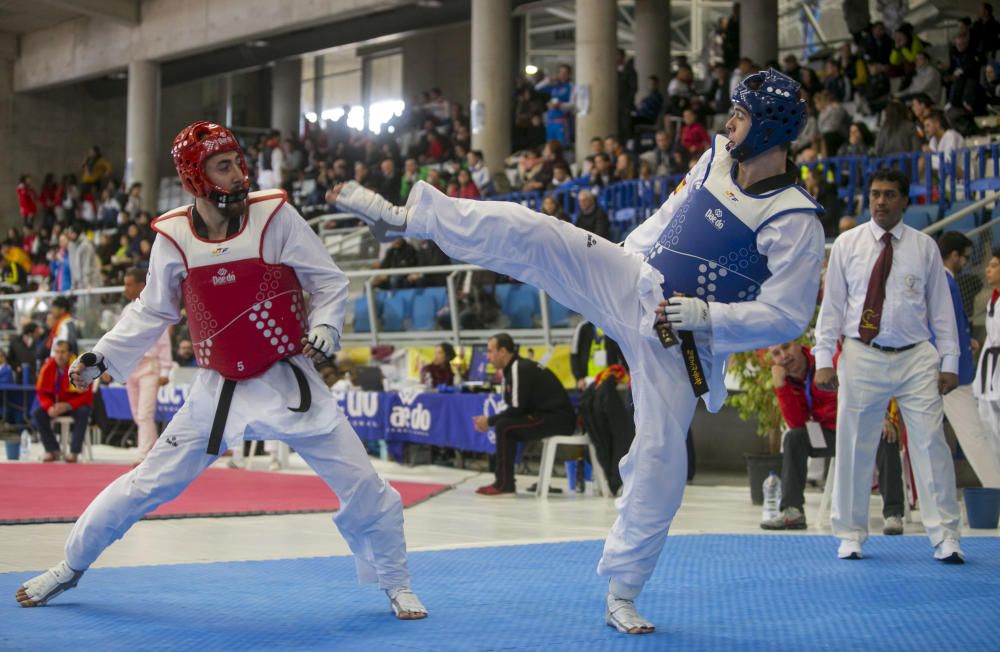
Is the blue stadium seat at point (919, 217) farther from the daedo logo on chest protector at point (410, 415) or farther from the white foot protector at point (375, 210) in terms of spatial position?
the white foot protector at point (375, 210)

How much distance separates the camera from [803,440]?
7.48 metres

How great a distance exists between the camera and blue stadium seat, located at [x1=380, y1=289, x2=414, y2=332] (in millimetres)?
13883

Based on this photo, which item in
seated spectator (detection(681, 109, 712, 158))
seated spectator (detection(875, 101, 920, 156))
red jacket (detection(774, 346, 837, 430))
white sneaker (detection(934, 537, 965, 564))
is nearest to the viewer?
white sneaker (detection(934, 537, 965, 564))

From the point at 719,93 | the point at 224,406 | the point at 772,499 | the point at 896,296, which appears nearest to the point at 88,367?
the point at 224,406

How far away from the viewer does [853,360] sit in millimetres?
5832

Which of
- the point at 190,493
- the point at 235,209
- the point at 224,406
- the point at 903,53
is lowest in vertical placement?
the point at 190,493

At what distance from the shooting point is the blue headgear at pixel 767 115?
4094 mm

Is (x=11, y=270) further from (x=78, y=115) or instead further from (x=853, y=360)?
(x=853, y=360)

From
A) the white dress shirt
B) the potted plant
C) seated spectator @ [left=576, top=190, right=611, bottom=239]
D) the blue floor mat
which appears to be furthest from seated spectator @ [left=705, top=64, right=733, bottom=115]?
the blue floor mat

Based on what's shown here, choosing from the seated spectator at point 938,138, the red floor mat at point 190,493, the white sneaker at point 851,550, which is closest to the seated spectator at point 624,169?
the seated spectator at point 938,138

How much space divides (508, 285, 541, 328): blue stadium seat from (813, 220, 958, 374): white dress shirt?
644 cm

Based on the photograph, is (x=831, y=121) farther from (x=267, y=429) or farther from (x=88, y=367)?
(x=88, y=367)

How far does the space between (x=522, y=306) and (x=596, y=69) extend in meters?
6.79

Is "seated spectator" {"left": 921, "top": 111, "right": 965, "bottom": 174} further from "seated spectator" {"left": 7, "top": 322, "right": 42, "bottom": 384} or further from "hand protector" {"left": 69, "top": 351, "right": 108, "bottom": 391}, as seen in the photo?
"seated spectator" {"left": 7, "top": 322, "right": 42, "bottom": 384}
